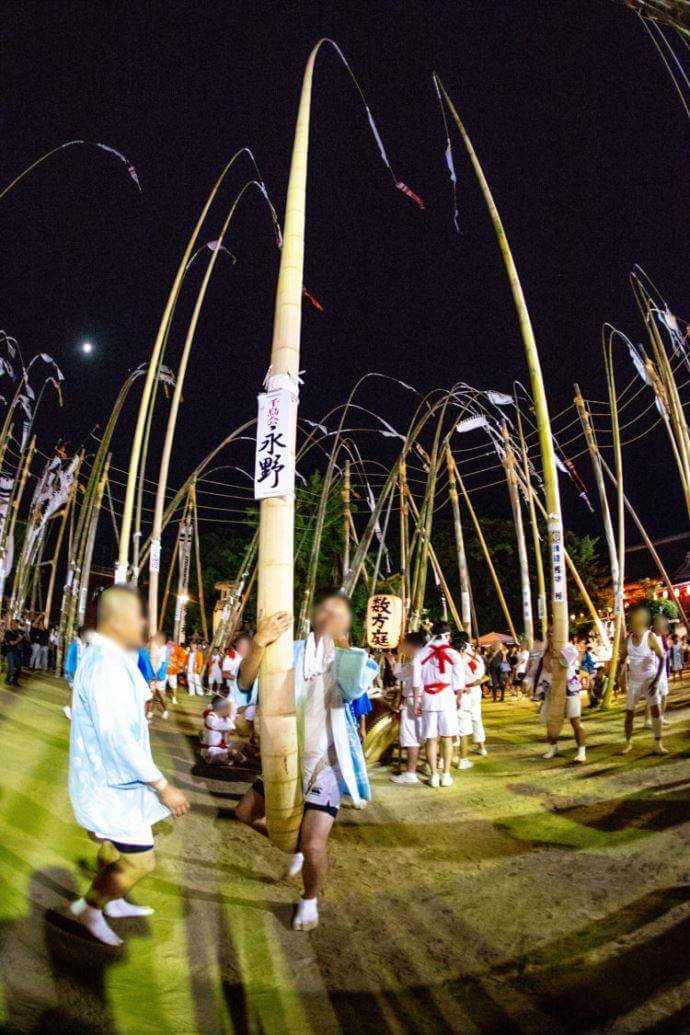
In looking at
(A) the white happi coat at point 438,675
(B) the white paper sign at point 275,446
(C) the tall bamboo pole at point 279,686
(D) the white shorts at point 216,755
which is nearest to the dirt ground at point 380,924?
(C) the tall bamboo pole at point 279,686

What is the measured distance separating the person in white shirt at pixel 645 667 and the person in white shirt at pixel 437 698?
118 inches

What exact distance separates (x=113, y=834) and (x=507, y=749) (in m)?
9.63

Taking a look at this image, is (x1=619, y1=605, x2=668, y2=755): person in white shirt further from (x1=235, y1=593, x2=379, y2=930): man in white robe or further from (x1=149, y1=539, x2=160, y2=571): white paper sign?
(x1=149, y1=539, x2=160, y2=571): white paper sign

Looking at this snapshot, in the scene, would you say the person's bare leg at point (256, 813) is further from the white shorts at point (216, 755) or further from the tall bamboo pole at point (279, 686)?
the white shorts at point (216, 755)

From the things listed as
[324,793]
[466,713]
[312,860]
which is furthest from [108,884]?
[466,713]

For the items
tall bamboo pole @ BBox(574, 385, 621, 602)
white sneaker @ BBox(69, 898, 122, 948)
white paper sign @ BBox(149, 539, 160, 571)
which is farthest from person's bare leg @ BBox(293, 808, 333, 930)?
tall bamboo pole @ BBox(574, 385, 621, 602)

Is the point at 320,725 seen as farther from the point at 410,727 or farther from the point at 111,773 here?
the point at 410,727

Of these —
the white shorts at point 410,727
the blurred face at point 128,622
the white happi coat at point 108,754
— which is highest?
the blurred face at point 128,622

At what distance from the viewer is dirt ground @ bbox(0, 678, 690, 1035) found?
334 cm

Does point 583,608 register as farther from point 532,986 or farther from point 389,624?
point 532,986

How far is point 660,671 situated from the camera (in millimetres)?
9492

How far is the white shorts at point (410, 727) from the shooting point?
9.06m

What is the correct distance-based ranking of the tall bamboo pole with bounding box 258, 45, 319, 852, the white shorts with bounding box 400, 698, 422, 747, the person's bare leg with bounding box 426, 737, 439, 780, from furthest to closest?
the white shorts with bounding box 400, 698, 422, 747 → the person's bare leg with bounding box 426, 737, 439, 780 → the tall bamboo pole with bounding box 258, 45, 319, 852

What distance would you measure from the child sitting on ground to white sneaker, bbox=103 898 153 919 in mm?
5485
